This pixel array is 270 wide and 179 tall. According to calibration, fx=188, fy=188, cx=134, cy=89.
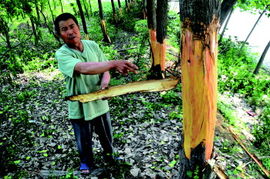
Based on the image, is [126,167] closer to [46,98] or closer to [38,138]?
[38,138]

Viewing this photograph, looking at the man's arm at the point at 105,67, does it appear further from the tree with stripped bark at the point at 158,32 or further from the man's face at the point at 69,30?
the tree with stripped bark at the point at 158,32

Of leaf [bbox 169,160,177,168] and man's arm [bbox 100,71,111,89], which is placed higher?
man's arm [bbox 100,71,111,89]

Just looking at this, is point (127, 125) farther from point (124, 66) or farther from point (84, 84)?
point (124, 66)

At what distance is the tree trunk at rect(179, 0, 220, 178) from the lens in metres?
1.72

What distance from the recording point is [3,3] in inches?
328

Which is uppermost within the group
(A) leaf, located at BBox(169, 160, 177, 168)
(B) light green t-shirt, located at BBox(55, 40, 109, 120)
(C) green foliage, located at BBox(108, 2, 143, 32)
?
(C) green foliage, located at BBox(108, 2, 143, 32)

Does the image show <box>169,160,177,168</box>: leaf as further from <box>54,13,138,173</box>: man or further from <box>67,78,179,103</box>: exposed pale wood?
<box>67,78,179,103</box>: exposed pale wood

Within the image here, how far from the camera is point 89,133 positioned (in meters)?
3.13

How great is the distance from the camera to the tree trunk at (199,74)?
1.72m

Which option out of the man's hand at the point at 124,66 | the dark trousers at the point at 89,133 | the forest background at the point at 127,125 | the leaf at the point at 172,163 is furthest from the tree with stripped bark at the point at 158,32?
the man's hand at the point at 124,66

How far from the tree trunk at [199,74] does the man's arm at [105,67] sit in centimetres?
57

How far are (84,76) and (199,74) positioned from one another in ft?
5.38

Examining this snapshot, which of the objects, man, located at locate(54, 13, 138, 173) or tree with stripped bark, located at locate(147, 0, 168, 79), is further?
tree with stripped bark, located at locate(147, 0, 168, 79)

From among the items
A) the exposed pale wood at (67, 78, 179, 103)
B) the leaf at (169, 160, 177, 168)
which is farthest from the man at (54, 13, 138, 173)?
the leaf at (169, 160, 177, 168)
